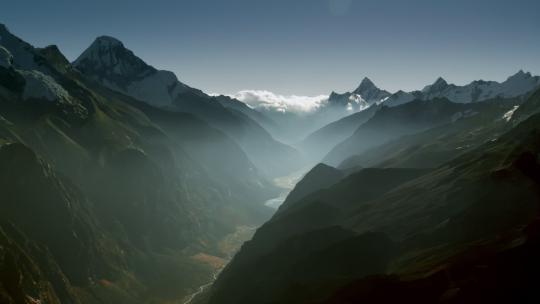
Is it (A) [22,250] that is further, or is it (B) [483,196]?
(A) [22,250]

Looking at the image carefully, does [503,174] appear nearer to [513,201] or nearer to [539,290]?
[513,201]

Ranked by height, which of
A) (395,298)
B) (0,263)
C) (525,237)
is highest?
(0,263)

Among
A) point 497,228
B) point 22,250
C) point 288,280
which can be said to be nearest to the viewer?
point 497,228

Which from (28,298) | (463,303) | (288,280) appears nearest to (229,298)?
(288,280)

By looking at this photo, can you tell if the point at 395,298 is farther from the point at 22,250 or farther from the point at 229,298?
the point at 22,250

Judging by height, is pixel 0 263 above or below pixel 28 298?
above

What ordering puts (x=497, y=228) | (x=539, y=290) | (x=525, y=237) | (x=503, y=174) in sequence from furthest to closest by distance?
(x=503, y=174), (x=497, y=228), (x=525, y=237), (x=539, y=290)

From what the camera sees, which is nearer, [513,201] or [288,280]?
[513,201]

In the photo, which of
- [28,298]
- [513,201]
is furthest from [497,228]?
[28,298]

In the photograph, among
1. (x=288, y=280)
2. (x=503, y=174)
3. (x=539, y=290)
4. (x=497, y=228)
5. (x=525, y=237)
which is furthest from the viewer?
(x=288, y=280)
